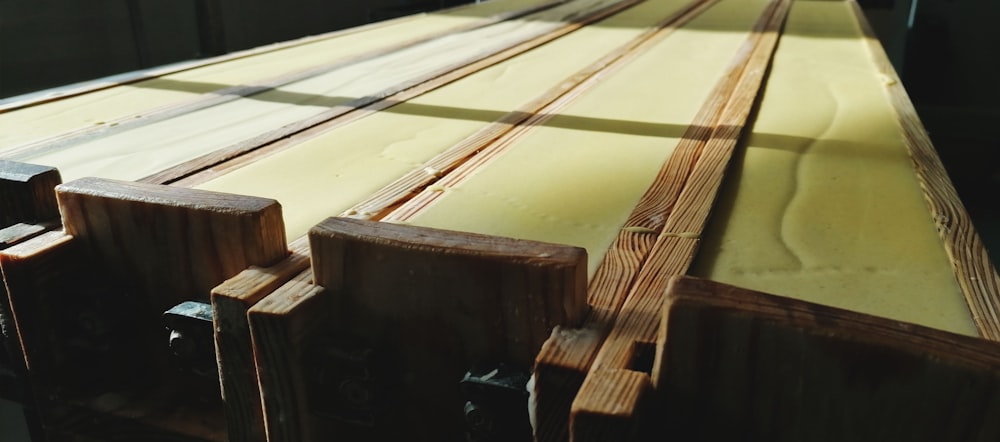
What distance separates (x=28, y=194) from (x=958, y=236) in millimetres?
1121

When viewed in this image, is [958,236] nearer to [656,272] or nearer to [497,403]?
[656,272]

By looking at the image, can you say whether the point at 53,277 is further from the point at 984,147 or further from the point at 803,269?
the point at 984,147

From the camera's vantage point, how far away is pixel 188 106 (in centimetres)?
159

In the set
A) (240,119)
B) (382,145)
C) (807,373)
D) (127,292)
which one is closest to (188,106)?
(240,119)

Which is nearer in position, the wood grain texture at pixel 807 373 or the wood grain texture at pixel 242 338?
the wood grain texture at pixel 807 373

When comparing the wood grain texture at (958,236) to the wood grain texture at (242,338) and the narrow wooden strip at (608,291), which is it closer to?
the narrow wooden strip at (608,291)

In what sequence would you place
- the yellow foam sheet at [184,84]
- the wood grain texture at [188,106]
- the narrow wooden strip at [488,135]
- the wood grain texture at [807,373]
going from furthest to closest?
the yellow foam sheet at [184,84] → the wood grain texture at [188,106] → the narrow wooden strip at [488,135] → the wood grain texture at [807,373]

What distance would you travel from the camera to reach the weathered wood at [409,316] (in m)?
0.68

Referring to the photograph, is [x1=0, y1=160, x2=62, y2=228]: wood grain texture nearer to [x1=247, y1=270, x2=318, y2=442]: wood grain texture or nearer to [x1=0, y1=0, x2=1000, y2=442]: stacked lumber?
[x1=0, y1=0, x2=1000, y2=442]: stacked lumber

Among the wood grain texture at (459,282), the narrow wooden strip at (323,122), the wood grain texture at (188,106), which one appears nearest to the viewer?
the wood grain texture at (459,282)

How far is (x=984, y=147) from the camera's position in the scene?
16.3 feet

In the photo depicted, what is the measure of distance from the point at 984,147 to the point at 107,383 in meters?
5.48

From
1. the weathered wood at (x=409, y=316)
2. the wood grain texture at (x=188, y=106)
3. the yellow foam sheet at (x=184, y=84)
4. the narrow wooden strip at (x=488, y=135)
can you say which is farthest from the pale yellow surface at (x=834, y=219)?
the yellow foam sheet at (x=184, y=84)

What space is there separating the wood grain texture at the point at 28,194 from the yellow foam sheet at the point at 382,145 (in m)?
0.19
